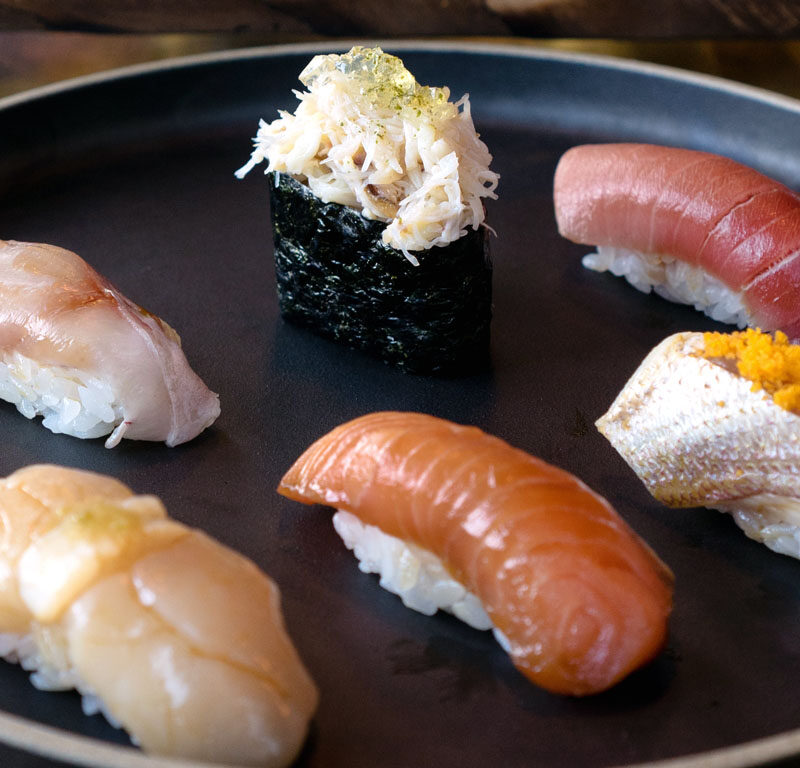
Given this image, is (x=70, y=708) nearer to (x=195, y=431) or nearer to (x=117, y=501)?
(x=117, y=501)

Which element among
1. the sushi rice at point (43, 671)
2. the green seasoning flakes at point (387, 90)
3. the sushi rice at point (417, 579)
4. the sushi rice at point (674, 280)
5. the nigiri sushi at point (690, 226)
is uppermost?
the green seasoning flakes at point (387, 90)

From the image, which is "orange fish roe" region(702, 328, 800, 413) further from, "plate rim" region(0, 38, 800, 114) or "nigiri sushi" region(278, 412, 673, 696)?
"plate rim" region(0, 38, 800, 114)

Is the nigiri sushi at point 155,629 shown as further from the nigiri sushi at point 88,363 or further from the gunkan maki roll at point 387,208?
the gunkan maki roll at point 387,208

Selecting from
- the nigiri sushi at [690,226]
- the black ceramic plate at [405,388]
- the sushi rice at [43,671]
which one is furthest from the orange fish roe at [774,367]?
the sushi rice at [43,671]

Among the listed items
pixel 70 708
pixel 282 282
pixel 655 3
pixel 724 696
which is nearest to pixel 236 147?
pixel 282 282

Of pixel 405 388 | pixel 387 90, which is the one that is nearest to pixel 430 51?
pixel 387 90

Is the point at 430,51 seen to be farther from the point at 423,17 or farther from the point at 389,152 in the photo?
the point at 389,152
